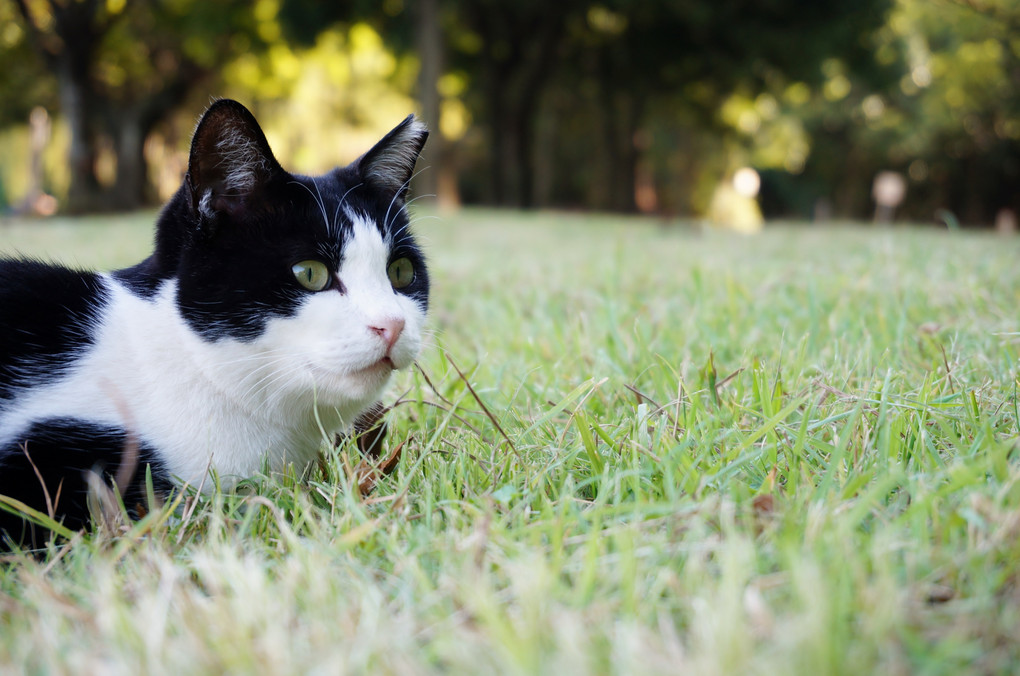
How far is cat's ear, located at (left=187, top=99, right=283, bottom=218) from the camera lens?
4.25 feet

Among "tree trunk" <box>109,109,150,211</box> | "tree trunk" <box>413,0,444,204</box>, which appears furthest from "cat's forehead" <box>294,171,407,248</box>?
"tree trunk" <box>109,109,150,211</box>

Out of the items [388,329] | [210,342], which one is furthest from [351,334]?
[210,342]

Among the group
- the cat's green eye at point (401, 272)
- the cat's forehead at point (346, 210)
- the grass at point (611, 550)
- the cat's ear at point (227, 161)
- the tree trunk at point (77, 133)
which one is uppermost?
the tree trunk at point (77, 133)

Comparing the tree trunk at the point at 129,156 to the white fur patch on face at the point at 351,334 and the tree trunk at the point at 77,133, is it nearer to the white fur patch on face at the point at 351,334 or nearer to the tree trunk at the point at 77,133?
the tree trunk at the point at 77,133

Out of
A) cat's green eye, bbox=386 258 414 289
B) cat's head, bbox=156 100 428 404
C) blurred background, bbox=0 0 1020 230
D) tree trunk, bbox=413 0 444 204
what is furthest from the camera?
blurred background, bbox=0 0 1020 230

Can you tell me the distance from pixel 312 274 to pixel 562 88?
17629mm

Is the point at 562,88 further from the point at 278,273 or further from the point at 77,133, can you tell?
the point at 278,273

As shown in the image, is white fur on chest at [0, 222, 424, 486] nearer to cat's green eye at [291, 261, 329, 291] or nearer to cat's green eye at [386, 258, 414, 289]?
cat's green eye at [291, 261, 329, 291]

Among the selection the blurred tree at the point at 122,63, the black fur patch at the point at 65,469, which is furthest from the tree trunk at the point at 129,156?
the black fur patch at the point at 65,469

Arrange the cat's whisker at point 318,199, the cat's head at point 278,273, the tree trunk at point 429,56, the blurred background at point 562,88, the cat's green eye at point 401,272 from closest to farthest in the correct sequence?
the cat's head at point 278,273 < the cat's whisker at point 318,199 < the cat's green eye at point 401,272 < the tree trunk at point 429,56 < the blurred background at point 562,88

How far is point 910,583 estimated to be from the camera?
80cm

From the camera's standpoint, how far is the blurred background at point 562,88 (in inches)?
493

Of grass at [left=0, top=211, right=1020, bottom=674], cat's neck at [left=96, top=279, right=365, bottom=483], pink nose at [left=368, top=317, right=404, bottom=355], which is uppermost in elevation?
pink nose at [left=368, top=317, right=404, bottom=355]

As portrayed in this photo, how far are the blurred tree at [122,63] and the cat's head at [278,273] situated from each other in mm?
13287
